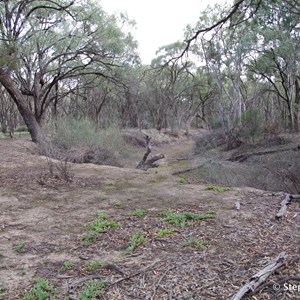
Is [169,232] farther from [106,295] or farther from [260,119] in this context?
[260,119]

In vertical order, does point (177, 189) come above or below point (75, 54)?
below

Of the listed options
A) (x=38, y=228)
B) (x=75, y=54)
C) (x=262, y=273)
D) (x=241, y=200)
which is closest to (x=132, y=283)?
(x=262, y=273)

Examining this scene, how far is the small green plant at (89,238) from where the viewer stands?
4.17 meters

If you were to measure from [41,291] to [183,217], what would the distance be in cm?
238

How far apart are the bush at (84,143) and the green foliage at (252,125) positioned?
266 inches

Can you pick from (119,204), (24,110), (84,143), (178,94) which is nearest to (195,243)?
(119,204)

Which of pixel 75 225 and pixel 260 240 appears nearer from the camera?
pixel 260 240

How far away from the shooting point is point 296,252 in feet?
11.6

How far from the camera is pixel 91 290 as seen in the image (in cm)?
302

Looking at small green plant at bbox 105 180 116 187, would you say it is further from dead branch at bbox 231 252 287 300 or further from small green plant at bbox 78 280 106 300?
dead branch at bbox 231 252 287 300

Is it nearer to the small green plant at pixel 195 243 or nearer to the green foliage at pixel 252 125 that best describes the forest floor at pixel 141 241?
the small green plant at pixel 195 243

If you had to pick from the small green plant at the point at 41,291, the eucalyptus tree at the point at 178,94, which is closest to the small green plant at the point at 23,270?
the small green plant at the point at 41,291

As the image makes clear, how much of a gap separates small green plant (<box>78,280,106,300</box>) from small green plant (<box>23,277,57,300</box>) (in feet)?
0.84

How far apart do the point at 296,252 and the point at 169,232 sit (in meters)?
1.51
